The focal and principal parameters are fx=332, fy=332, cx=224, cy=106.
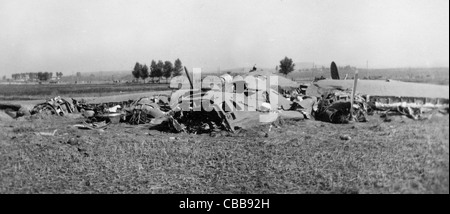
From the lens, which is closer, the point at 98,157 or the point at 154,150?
the point at 98,157

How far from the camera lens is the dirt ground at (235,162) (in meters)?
5.95

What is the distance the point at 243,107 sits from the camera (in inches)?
548

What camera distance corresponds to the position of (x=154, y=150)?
9570 mm

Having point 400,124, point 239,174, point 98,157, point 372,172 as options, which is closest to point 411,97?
point 400,124

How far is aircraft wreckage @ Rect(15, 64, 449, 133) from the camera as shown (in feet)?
42.5

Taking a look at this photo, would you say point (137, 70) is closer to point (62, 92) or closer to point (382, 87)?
point (62, 92)

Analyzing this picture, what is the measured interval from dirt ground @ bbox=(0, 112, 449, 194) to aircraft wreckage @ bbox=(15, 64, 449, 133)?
3.37 feet

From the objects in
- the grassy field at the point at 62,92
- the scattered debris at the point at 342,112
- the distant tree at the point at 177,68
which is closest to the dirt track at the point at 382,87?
the scattered debris at the point at 342,112

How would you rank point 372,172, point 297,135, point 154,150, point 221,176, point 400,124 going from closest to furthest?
point 372,172, point 221,176, point 154,150, point 297,135, point 400,124

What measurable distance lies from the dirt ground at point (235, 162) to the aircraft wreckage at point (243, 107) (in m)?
1.03
